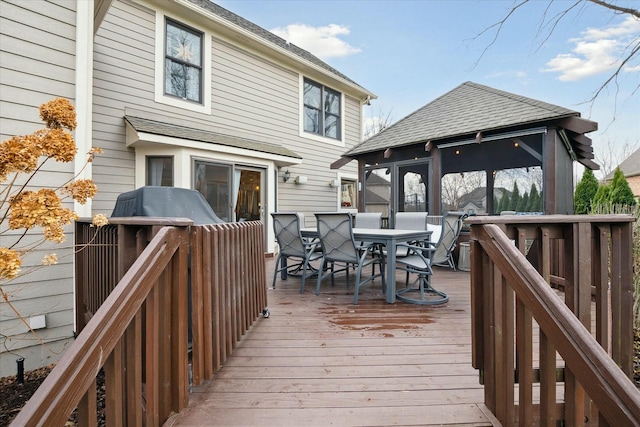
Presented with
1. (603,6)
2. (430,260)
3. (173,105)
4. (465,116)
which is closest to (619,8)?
(603,6)

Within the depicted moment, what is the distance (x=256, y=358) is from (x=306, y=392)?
0.58m

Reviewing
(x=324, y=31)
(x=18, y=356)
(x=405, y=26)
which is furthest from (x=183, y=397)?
(x=324, y=31)

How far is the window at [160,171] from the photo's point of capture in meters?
5.69

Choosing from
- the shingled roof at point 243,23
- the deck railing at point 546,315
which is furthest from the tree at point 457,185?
the deck railing at point 546,315

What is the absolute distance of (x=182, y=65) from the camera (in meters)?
6.22

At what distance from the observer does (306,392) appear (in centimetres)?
186

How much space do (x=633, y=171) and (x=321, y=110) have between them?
2081 cm

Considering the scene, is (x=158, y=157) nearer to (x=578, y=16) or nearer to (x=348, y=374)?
(x=348, y=374)

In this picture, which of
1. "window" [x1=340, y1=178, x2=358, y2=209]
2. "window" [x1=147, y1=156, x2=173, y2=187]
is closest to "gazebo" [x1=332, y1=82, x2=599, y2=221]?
"window" [x1=340, y1=178, x2=358, y2=209]

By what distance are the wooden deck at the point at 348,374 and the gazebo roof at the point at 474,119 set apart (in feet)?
11.6

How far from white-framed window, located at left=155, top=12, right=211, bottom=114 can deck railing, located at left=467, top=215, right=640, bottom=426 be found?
241 inches

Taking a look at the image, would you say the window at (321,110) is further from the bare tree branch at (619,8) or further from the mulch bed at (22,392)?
the mulch bed at (22,392)

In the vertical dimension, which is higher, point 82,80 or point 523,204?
point 82,80

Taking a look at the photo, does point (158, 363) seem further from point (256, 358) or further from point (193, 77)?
point (193, 77)
